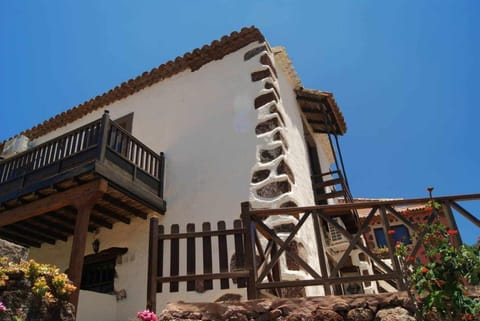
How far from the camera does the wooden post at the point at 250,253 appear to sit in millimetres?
3344

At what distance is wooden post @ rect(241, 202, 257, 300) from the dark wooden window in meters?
4.43

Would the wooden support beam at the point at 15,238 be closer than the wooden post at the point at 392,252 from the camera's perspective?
No

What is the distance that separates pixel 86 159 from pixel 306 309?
15.7ft

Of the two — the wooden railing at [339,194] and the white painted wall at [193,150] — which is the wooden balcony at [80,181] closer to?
the white painted wall at [193,150]

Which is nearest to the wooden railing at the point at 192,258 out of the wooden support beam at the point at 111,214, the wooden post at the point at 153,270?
the wooden post at the point at 153,270

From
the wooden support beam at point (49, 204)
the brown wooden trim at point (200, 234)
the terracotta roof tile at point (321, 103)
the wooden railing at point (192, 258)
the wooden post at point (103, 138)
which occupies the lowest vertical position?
the wooden railing at point (192, 258)

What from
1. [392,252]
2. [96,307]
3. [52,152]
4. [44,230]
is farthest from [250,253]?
[44,230]

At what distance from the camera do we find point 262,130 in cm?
721

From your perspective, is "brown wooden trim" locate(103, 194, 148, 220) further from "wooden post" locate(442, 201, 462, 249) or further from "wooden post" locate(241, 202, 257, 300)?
"wooden post" locate(442, 201, 462, 249)

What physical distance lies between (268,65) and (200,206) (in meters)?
3.28

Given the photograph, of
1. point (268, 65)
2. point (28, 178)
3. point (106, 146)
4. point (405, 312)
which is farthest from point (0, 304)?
point (268, 65)

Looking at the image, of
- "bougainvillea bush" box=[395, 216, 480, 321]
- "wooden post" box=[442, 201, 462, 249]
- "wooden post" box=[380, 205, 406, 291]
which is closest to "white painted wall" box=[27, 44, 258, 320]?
"wooden post" box=[380, 205, 406, 291]

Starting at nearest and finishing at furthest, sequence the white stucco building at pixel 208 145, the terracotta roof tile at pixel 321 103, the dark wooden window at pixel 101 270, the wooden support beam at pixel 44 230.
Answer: the white stucco building at pixel 208 145 → the dark wooden window at pixel 101 270 → the wooden support beam at pixel 44 230 → the terracotta roof tile at pixel 321 103

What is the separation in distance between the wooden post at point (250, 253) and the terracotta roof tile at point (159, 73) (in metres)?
5.66
